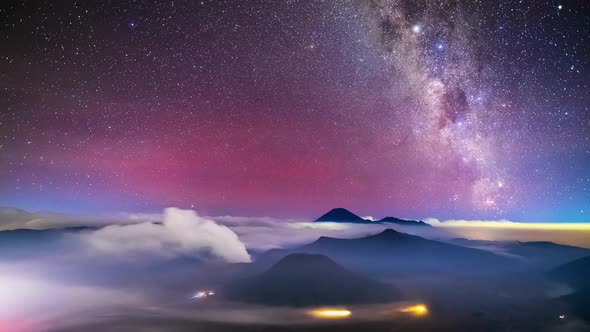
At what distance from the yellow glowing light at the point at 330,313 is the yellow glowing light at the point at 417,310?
83.4ft

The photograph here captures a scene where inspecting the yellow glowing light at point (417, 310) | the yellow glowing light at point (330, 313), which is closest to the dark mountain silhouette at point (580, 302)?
the yellow glowing light at point (417, 310)

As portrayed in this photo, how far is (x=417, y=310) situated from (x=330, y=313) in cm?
3809

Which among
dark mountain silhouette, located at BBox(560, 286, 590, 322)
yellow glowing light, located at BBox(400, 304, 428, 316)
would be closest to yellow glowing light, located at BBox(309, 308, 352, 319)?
yellow glowing light, located at BBox(400, 304, 428, 316)

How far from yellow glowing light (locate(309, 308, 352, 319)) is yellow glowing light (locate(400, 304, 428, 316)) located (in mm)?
25410

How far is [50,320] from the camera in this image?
173m

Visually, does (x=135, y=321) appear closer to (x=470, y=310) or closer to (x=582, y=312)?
(x=470, y=310)

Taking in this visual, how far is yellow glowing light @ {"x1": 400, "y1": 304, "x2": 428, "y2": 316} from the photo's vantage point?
536ft

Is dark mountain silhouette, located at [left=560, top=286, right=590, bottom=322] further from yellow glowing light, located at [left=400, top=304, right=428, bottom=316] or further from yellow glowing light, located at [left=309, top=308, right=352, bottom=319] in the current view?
yellow glowing light, located at [left=309, top=308, right=352, bottom=319]

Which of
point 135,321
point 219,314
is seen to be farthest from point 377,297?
point 135,321

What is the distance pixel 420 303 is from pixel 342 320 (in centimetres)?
5971

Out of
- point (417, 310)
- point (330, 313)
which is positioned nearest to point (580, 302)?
point (417, 310)

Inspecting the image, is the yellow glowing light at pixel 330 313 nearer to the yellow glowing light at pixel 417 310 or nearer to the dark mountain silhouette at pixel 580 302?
the yellow glowing light at pixel 417 310

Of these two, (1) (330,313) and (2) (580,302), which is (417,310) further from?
(2) (580,302)

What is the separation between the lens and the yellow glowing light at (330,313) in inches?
6348
